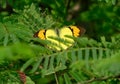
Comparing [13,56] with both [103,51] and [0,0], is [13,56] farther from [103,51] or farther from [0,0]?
[0,0]

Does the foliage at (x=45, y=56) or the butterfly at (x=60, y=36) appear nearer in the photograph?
the foliage at (x=45, y=56)

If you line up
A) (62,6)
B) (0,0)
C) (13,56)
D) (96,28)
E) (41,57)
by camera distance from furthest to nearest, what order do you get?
(96,28) < (62,6) < (0,0) < (41,57) < (13,56)

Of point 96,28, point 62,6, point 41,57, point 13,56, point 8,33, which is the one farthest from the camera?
point 96,28

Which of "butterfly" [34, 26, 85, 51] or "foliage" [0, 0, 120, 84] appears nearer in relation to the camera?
"foliage" [0, 0, 120, 84]

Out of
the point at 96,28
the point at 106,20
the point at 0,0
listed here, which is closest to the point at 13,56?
the point at 0,0

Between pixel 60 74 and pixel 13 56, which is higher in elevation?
pixel 13 56

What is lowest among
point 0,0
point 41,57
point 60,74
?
point 60,74
